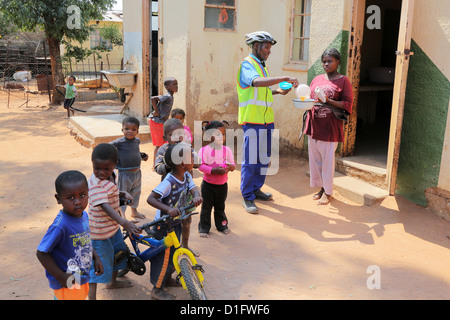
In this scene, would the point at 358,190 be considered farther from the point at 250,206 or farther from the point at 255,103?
the point at 255,103

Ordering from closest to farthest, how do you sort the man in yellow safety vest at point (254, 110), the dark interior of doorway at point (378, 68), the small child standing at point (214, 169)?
the small child standing at point (214, 169), the man in yellow safety vest at point (254, 110), the dark interior of doorway at point (378, 68)

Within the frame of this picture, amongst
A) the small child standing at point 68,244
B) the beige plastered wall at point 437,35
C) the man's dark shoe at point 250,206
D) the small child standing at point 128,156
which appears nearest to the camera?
the small child standing at point 68,244

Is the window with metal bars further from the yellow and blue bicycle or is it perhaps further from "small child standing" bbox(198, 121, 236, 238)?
the yellow and blue bicycle

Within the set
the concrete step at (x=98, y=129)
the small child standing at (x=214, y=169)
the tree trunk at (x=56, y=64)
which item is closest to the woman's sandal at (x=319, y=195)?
the small child standing at (x=214, y=169)

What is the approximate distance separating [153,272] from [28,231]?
6.48 feet

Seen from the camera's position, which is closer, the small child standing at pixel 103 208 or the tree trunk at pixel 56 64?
the small child standing at pixel 103 208

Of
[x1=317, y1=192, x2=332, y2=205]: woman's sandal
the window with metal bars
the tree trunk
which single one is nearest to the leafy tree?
the tree trunk

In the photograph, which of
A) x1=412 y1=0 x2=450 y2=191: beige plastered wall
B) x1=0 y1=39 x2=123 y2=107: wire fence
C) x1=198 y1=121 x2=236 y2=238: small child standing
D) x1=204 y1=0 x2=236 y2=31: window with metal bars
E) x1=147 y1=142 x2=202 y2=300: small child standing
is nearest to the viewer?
x1=147 y1=142 x2=202 y2=300: small child standing

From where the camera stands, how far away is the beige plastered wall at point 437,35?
433 centimetres

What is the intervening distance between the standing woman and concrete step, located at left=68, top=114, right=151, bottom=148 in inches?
162

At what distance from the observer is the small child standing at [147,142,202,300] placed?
2927 mm

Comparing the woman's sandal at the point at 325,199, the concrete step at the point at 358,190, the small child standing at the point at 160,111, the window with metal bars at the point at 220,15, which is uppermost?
the window with metal bars at the point at 220,15

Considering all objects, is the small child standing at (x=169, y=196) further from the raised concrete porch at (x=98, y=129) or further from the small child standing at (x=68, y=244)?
the raised concrete porch at (x=98, y=129)

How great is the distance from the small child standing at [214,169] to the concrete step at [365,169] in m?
2.17
